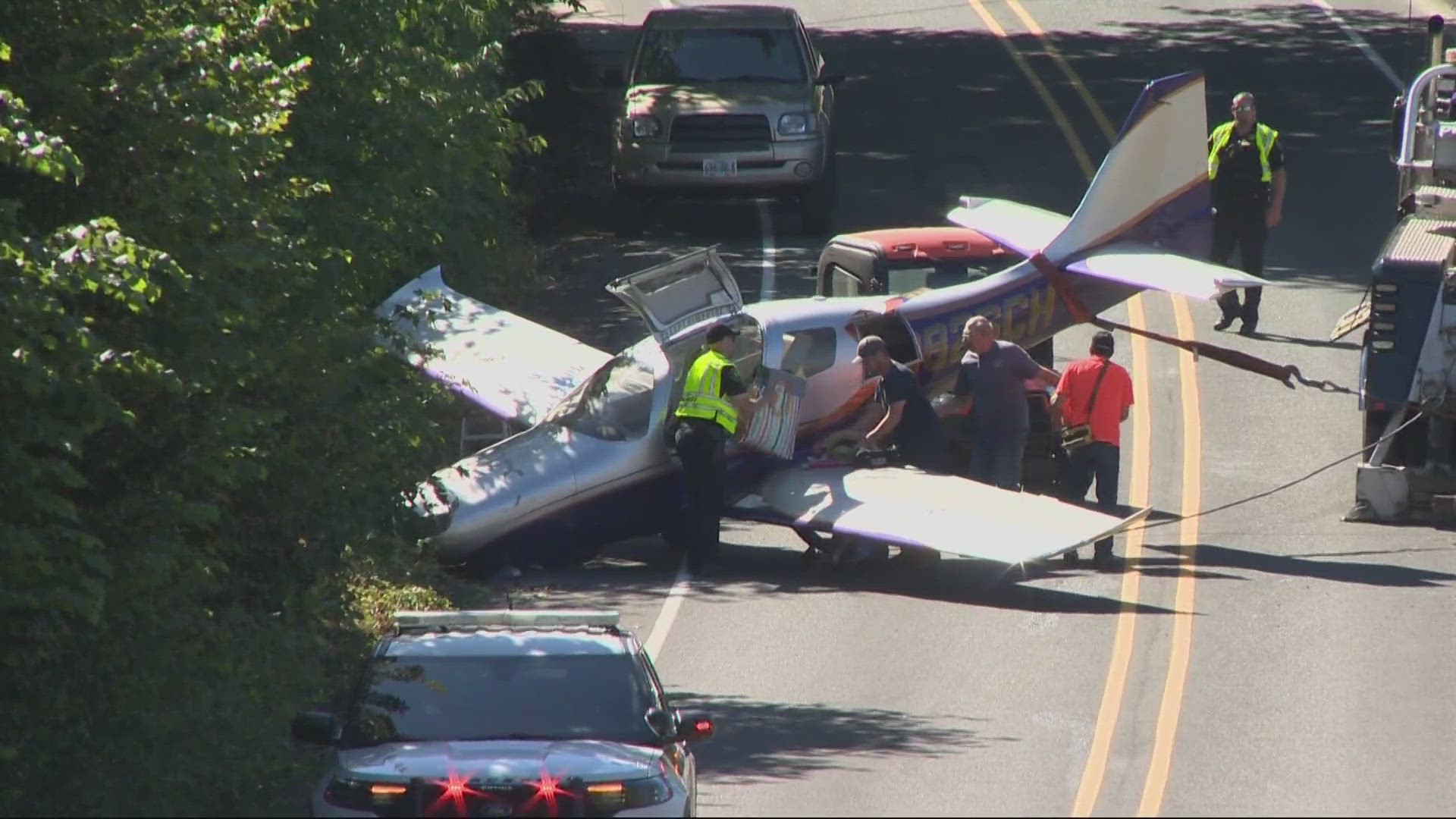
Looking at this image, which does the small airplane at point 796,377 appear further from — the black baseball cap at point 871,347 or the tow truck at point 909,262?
the tow truck at point 909,262

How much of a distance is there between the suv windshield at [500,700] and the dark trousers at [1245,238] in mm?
14654

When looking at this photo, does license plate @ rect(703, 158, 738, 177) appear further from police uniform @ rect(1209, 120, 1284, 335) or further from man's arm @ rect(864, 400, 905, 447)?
man's arm @ rect(864, 400, 905, 447)

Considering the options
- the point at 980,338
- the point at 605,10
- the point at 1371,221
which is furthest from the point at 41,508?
the point at 605,10

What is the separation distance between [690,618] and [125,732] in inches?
209

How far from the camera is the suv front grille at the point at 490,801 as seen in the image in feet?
30.9

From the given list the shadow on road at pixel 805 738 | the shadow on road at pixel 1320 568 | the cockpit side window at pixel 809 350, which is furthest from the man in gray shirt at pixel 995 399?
the shadow on road at pixel 805 738

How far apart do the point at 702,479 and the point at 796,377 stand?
140 cm

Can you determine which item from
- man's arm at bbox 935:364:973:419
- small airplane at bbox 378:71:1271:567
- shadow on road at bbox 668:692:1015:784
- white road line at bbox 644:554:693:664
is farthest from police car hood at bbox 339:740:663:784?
man's arm at bbox 935:364:973:419

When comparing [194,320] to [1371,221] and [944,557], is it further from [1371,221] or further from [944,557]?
[1371,221]

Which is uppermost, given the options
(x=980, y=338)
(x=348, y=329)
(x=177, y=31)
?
(x=177, y=31)

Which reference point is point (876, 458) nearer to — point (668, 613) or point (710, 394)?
point (710, 394)

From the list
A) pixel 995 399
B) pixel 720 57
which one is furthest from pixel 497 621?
pixel 720 57

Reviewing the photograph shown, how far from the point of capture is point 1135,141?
2019cm

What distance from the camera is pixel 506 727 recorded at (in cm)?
1029
